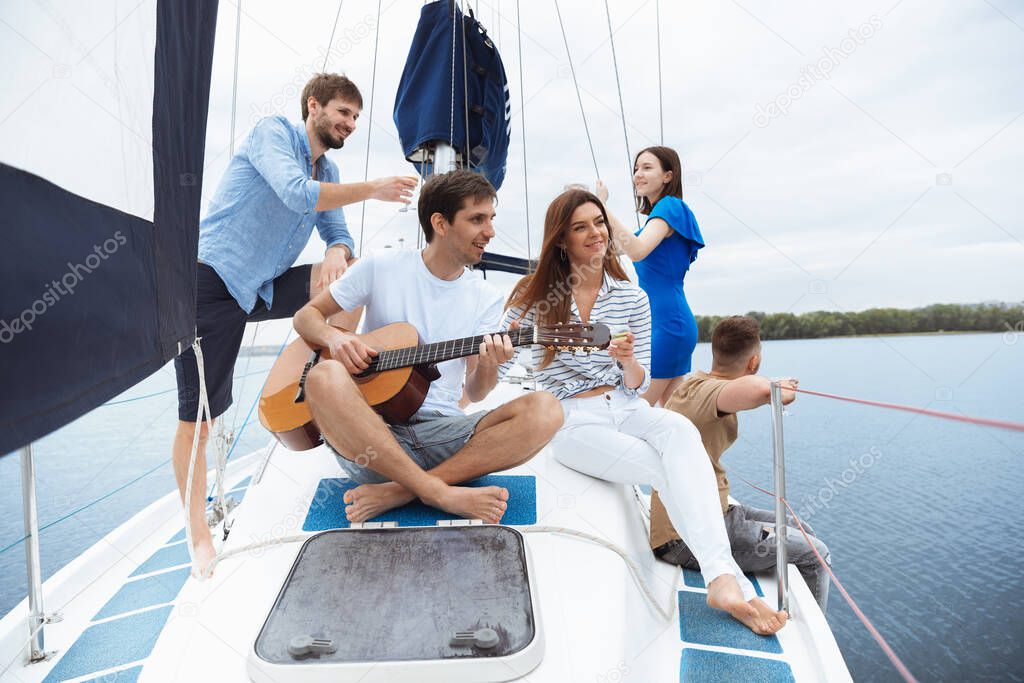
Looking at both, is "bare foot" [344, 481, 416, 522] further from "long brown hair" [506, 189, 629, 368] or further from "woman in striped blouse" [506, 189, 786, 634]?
"long brown hair" [506, 189, 629, 368]

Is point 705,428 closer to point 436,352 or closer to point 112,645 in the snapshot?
point 436,352

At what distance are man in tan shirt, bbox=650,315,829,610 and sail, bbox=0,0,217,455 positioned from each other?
4.70 ft

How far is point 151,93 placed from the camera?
0.76 meters

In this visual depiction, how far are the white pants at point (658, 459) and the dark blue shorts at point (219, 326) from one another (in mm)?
1109

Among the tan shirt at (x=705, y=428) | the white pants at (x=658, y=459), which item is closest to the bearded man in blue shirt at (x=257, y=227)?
the white pants at (x=658, y=459)

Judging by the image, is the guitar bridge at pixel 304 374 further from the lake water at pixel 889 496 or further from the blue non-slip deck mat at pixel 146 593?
the blue non-slip deck mat at pixel 146 593

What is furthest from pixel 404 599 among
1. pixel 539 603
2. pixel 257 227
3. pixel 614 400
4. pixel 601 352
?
pixel 257 227

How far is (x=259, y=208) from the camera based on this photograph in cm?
175

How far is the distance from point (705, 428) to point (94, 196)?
1638 mm

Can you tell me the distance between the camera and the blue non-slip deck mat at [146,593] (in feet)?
5.68

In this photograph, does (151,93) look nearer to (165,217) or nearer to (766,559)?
(165,217)

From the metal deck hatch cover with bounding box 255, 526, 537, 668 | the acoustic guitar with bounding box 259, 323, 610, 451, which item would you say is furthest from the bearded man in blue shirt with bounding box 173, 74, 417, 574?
the metal deck hatch cover with bounding box 255, 526, 537, 668

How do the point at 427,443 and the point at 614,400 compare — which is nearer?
the point at 427,443

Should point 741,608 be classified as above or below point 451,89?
below
